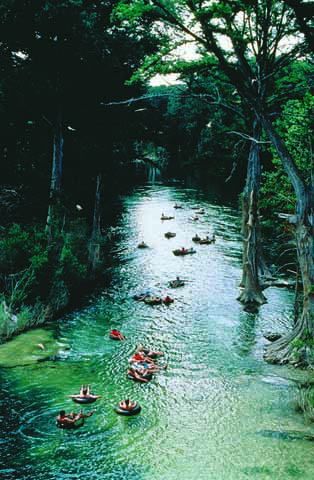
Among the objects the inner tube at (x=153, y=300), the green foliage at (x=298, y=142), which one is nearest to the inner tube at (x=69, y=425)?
the green foliage at (x=298, y=142)

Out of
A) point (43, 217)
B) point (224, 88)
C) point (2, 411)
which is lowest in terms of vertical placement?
point (2, 411)

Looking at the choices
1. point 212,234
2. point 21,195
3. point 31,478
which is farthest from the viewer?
point 212,234

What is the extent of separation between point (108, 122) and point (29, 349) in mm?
14802

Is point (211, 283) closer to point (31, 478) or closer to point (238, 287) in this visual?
point (238, 287)

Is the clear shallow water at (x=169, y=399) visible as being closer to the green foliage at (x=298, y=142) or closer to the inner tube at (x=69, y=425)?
the inner tube at (x=69, y=425)

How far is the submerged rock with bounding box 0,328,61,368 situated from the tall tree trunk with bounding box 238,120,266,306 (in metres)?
8.78

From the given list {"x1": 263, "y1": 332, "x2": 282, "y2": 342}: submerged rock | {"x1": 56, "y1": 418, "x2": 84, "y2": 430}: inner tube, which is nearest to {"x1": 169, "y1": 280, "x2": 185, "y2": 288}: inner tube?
{"x1": 263, "y1": 332, "x2": 282, "y2": 342}: submerged rock

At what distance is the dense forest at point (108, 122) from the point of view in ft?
54.6

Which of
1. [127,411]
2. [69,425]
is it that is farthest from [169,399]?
[69,425]

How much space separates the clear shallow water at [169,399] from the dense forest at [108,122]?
5.19ft

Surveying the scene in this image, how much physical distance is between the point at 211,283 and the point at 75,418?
577 inches

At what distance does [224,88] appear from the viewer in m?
25.7

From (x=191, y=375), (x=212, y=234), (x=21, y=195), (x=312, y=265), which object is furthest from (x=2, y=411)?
(x=212, y=234)

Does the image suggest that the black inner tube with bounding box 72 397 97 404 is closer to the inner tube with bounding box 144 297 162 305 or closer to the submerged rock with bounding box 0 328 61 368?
the submerged rock with bounding box 0 328 61 368
